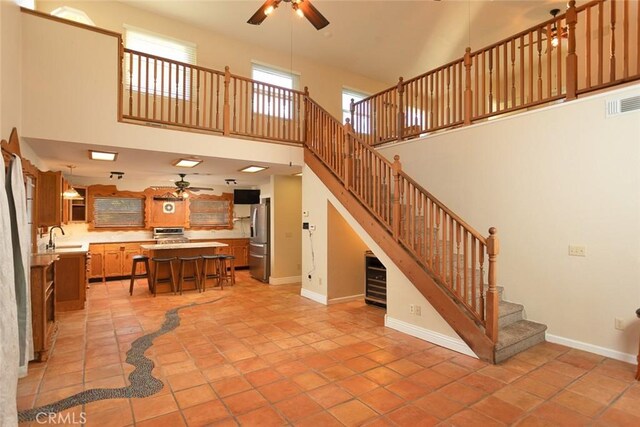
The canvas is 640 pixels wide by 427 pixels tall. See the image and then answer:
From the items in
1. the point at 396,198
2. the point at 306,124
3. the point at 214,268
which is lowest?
the point at 214,268

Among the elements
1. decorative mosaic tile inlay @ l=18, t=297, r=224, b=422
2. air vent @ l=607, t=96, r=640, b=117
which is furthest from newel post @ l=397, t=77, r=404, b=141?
decorative mosaic tile inlay @ l=18, t=297, r=224, b=422

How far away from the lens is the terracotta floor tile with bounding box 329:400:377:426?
7.95 ft

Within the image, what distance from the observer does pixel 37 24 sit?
3928 millimetres

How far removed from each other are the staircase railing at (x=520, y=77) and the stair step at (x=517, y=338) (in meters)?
2.77

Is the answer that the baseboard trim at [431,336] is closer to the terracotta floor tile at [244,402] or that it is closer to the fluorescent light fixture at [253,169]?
the terracotta floor tile at [244,402]

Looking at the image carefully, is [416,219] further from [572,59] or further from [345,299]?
[572,59]

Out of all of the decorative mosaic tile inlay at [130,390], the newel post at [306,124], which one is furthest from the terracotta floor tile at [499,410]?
the newel post at [306,124]

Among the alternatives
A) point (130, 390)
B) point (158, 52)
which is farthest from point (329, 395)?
point (158, 52)

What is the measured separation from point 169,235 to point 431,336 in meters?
7.49

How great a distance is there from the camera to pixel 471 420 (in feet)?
7.97

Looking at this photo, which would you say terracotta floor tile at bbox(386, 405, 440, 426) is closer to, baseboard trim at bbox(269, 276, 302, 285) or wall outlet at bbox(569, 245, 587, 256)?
wall outlet at bbox(569, 245, 587, 256)

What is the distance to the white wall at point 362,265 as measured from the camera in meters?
3.94

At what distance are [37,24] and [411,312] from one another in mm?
5894

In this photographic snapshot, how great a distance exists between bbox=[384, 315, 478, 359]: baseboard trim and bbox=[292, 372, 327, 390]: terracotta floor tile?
1.62 metres
